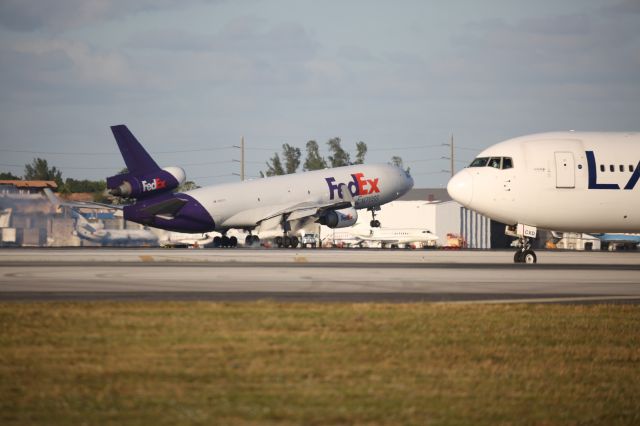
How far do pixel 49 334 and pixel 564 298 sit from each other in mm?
12995

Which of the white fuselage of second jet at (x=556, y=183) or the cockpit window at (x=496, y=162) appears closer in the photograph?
the white fuselage of second jet at (x=556, y=183)

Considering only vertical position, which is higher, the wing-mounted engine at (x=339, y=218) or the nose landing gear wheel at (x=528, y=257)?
the wing-mounted engine at (x=339, y=218)

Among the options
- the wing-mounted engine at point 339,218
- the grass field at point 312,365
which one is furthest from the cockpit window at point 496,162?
the wing-mounted engine at point 339,218

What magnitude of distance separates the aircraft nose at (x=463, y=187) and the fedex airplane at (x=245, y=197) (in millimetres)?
28906

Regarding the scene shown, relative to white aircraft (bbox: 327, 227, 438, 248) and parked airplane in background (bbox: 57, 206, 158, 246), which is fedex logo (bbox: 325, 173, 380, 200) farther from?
white aircraft (bbox: 327, 227, 438, 248)

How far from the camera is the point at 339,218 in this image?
70.7 meters

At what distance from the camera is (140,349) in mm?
13883

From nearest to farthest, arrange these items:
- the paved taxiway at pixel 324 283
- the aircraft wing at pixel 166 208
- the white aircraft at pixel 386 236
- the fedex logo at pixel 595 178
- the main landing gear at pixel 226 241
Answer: the paved taxiway at pixel 324 283
the fedex logo at pixel 595 178
the aircraft wing at pixel 166 208
the main landing gear at pixel 226 241
the white aircraft at pixel 386 236

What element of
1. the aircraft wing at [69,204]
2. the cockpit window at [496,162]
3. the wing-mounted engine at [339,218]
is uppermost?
the cockpit window at [496,162]

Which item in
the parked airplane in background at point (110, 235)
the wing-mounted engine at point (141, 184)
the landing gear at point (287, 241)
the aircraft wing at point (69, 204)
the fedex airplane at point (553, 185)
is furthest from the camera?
the landing gear at point (287, 241)

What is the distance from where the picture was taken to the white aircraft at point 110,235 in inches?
2434

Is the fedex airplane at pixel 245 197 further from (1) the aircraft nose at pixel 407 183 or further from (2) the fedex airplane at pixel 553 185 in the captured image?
(2) the fedex airplane at pixel 553 185

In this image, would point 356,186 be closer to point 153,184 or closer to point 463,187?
point 153,184

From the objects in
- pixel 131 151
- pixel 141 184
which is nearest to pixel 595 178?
pixel 141 184
